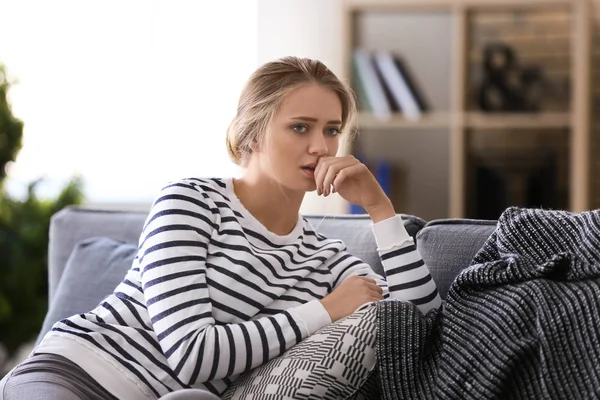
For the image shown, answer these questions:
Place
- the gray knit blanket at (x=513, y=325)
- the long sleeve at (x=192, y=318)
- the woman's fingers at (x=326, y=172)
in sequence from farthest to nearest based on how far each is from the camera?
1. the woman's fingers at (x=326, y=172)
2. the long sleeve at (x=192, y=318)
3. the gray knit blanket at (x=513, y=325)

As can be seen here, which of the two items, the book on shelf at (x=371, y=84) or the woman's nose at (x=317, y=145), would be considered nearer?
the woman's nose at (x=317, y=145)

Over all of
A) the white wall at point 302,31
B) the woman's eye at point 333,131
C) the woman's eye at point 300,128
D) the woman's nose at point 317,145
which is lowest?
the woman's nose at point 317,145

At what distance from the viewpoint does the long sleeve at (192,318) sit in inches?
58.2

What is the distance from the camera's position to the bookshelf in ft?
13.1

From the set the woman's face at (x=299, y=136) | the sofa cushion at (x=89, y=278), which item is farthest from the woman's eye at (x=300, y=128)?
the sofa cushion at (x=89, y=278)

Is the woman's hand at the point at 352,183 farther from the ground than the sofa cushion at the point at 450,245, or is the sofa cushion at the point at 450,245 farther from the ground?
the woman's hand at the point at 352,183

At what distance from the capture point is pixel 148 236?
1570 millimetres

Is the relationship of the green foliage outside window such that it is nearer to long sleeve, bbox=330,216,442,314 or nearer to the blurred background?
the blurred background

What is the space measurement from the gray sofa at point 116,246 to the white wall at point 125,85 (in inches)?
75.8

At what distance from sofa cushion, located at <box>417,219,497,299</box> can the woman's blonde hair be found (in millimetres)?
334

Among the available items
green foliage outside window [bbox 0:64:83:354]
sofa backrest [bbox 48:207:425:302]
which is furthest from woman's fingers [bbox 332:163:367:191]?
green foliage outside window [bbox 0:64:83:354]

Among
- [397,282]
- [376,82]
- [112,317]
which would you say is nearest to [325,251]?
[397,282]

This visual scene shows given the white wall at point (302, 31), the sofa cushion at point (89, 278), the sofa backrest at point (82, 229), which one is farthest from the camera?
the white wall at point (302, 31)

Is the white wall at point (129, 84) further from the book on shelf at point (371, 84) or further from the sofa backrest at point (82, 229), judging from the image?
the sofa backrest at point (82, 229)
